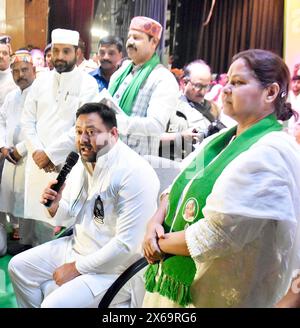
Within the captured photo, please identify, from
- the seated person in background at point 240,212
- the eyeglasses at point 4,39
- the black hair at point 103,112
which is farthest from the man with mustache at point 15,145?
the seated person in background at point 240,212

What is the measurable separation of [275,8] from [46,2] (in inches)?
29.9

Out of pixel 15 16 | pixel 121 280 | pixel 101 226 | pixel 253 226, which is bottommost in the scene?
pixel 121 280

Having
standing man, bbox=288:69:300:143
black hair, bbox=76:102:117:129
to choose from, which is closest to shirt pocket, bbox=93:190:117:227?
black hair, bbox=76:102:117:129

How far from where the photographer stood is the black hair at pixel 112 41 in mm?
1618

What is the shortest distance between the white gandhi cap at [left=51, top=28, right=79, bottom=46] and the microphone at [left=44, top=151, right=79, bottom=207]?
1.26ft

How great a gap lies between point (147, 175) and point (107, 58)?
1.47 ft

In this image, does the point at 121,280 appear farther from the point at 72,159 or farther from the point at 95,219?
the point at 72,159

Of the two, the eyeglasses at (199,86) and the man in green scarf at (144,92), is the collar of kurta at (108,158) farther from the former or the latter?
the eyeglasses at (199,86)

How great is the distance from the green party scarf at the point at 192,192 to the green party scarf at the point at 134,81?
16.2 inches

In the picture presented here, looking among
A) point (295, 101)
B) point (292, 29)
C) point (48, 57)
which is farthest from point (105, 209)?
point (292, 29)

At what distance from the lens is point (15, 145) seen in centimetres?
177

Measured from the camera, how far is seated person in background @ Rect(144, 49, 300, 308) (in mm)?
1062
